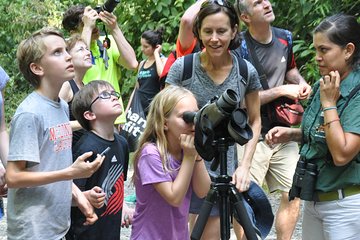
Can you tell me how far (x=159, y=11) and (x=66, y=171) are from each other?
337 inches

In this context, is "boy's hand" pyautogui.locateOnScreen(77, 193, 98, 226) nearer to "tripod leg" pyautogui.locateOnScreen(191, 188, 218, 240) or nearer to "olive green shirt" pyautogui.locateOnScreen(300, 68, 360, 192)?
"tripod leg" pyautogui.locateOnScreen(191, 188, 218, 240)

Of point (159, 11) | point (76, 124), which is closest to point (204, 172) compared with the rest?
point (76, 124)

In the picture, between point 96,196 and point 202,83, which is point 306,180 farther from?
point 96,196

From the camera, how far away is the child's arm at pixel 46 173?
10.2ft

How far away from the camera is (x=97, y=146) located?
3.77m

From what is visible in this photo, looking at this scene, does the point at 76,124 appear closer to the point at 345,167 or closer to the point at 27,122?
the point at 27,122

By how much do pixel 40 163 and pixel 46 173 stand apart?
145 millimetres

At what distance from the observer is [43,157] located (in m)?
3.29

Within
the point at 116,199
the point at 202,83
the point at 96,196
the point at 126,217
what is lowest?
the point at 126,217

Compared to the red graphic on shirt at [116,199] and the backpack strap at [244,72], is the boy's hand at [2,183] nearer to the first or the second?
the red graphic on shirt at [116,199]

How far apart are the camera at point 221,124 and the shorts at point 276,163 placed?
1.99m

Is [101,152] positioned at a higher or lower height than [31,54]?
lower

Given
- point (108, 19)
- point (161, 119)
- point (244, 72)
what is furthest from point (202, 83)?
point (108, 19)

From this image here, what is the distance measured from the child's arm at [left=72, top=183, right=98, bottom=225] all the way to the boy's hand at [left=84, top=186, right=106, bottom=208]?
0.02m
